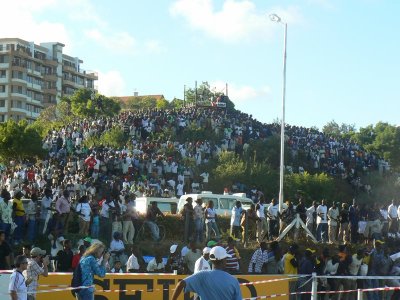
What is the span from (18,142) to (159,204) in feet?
77.9

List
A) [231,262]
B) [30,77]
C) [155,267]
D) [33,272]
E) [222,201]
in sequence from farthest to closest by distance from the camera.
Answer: [30,77]
[222,201]
[155,267]
[231,262]
[33,272]

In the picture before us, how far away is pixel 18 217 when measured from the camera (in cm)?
2269

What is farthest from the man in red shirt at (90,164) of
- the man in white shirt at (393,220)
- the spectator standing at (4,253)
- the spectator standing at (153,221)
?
the spectator standing at (4,253)

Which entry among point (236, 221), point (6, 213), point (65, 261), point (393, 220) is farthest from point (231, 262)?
point (393, 220)

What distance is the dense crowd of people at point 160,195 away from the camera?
20281 mm

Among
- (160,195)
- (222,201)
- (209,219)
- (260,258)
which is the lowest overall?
(260,258)

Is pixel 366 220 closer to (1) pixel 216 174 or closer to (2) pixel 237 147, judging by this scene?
(1) pixel 216 174

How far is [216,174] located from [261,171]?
342 cm

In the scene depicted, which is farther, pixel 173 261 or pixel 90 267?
pixel 173 261

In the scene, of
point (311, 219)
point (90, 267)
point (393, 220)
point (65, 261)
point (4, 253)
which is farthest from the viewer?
point (393, 220)

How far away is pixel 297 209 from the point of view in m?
28.5

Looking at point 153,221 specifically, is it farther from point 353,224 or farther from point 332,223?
point 353,224

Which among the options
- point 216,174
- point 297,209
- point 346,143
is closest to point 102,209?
point 297,209

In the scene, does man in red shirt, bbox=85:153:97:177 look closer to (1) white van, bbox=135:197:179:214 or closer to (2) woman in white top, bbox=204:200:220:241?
(1) white van, bbox=135:197:179:214
